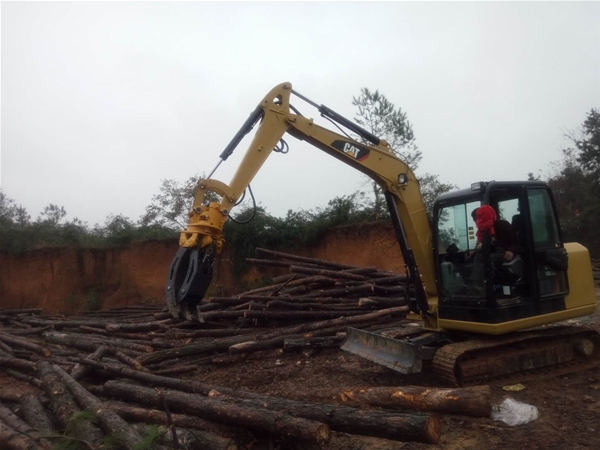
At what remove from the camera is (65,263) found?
24.8 metres

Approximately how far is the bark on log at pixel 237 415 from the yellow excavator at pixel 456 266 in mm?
946

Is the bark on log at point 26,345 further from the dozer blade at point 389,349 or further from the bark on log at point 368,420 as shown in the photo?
the bark on log at point 368,420

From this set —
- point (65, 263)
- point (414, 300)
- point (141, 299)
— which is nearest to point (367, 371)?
point (414, 300)

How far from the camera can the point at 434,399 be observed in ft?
16.8

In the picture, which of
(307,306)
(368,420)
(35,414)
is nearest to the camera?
(368,420)

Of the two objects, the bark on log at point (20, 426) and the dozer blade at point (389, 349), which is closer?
the bark on log at point (20, 426)

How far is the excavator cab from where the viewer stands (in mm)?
6809

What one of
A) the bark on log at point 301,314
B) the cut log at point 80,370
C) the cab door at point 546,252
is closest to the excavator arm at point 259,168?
the cab door at point 546,252

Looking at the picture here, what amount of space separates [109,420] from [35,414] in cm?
130

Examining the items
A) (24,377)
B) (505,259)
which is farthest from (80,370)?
(505,259)

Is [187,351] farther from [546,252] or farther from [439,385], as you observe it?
[546,252]

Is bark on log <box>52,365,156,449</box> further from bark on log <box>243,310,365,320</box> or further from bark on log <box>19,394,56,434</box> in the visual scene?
bark on log <box>243,310,365,320</box>

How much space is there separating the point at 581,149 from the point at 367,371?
23160mm

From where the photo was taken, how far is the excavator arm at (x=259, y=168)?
6.22 metres
